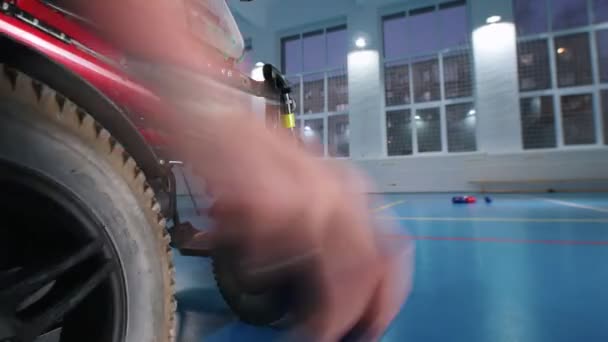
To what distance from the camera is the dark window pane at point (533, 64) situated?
9.16 meters

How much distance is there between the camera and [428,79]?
10352 mm

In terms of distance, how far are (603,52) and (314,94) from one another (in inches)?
326

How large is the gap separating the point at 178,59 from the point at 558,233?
3.48 metres

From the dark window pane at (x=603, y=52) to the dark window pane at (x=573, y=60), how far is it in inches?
9.2

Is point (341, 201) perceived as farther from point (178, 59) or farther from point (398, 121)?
point (398, 121)

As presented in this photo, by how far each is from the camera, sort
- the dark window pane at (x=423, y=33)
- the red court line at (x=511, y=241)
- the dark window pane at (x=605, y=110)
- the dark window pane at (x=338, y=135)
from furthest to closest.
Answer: the dark window pane at (x=338, y=135) → the dark window pane at (x=423, y=33) → the dark window pane at (x=605, y=110) → the red court line at (x=511, y=241)

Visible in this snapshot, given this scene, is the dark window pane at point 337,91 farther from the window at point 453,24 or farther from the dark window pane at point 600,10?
the dark window pane at point 600,10

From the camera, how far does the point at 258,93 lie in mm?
1326

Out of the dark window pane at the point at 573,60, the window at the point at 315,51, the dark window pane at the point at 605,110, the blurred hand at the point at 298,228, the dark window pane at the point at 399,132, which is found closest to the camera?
the blurred hand at the point at 298,228

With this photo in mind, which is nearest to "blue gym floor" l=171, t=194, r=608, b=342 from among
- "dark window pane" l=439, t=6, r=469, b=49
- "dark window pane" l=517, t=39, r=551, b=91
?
"dark window pane" l=517, t=39, r=551, b=91

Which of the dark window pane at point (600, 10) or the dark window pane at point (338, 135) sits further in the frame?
the dark window pane at point (338, 135)

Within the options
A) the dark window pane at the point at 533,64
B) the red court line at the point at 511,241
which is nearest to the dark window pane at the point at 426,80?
the dark window pane at the point at 533,64

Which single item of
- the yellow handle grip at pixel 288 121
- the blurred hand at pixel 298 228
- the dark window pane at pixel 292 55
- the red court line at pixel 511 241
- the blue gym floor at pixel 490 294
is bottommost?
the blue gym floor at pixel 490 294

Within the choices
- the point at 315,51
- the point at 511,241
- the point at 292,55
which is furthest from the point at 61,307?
the point at 292,55
